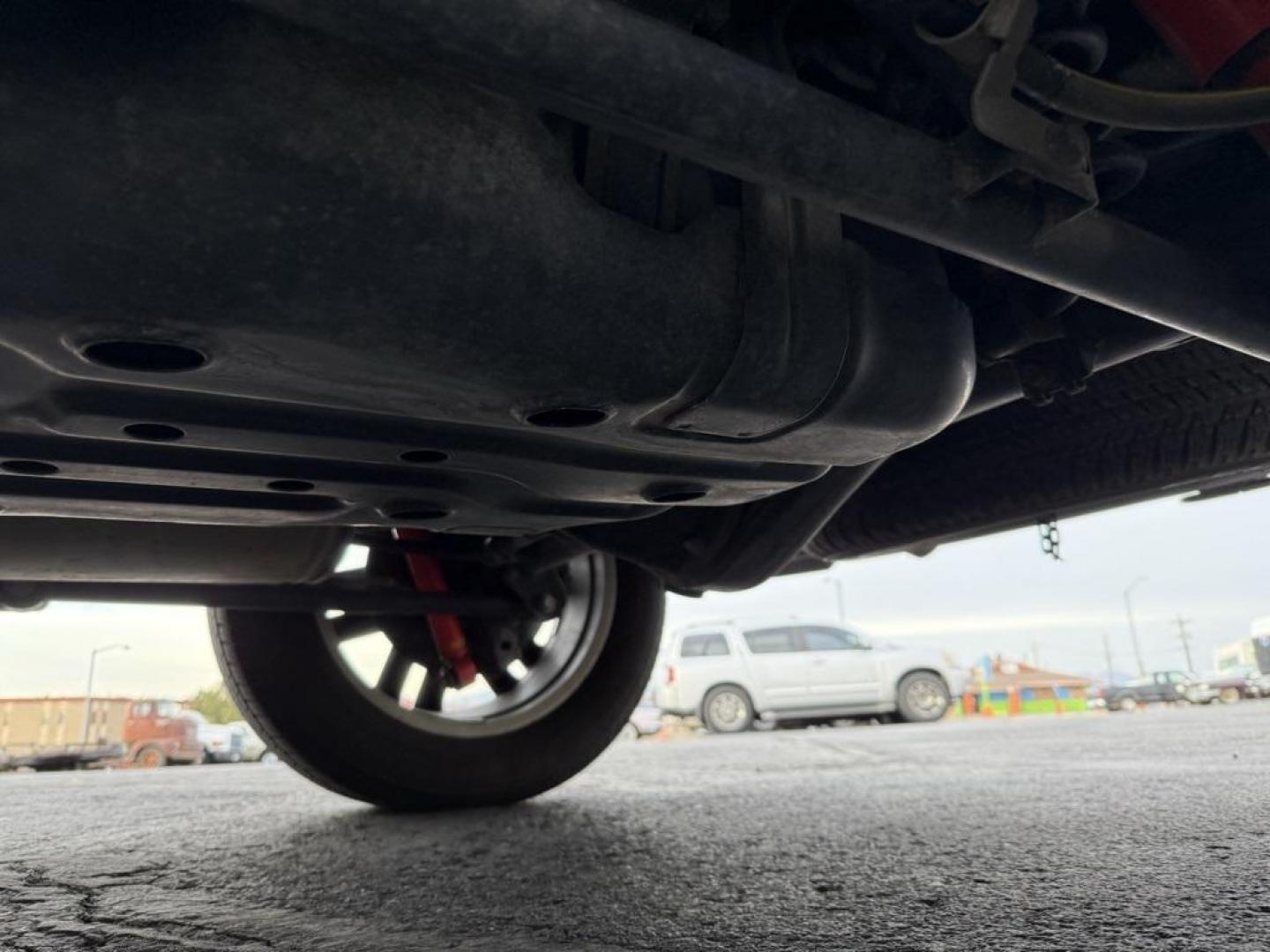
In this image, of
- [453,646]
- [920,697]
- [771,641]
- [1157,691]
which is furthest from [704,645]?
[1157,691]

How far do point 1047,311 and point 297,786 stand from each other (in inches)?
117

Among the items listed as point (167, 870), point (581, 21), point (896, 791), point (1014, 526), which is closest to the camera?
point (581, 21)

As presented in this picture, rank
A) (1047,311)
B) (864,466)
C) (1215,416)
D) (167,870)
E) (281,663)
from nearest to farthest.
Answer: (1047,311)
(864,466)
(1215,416)
(167,870)
(281,663)

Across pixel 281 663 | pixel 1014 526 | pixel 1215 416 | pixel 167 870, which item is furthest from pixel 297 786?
pixel 1215 416

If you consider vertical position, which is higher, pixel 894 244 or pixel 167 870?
pixel 894 244

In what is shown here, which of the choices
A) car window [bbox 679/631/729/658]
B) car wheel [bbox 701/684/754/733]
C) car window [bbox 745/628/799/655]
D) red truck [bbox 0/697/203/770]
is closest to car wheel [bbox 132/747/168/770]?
red truck [bbox 0/697/203/770]

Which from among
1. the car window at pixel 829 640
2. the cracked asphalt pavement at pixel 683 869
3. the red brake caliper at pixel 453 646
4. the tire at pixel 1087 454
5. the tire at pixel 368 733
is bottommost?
the cracked asphalt pavement at pixel 683 869

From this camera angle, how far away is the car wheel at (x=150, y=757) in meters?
14.6

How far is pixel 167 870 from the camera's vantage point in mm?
1572

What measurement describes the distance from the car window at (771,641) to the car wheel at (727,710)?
54 cm

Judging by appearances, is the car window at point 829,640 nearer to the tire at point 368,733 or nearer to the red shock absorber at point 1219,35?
the tire at point 368,733

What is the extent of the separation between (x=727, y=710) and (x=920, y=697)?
2.30 metres

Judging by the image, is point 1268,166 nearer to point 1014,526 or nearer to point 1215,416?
point 1215,416

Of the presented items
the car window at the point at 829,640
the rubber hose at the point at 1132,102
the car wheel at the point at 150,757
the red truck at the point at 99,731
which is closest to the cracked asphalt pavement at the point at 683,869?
the rubber hose at the point at 1132,102
